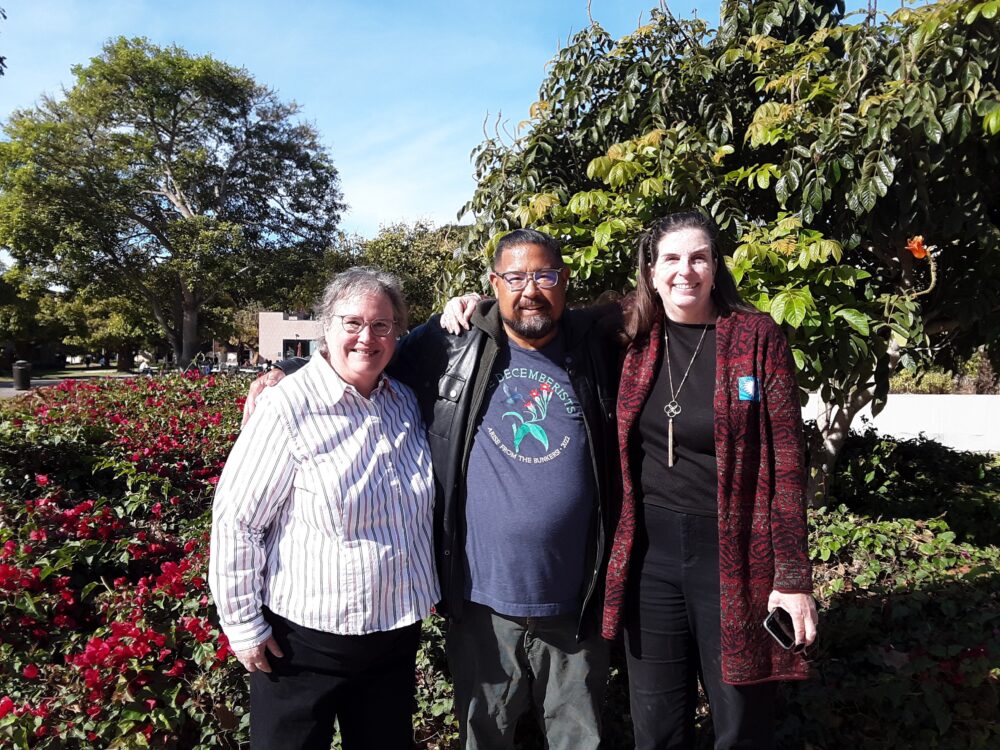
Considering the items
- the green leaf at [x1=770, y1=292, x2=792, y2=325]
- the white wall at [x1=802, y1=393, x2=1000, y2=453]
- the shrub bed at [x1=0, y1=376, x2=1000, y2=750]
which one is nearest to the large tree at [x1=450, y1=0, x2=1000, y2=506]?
the green leaf at [x1=770, y1=292, x2=792, y2=325]

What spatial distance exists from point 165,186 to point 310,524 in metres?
32.6

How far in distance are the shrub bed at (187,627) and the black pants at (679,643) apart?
0.73 metres

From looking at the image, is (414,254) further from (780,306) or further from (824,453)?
(780,306)

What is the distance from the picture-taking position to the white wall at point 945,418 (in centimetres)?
1169

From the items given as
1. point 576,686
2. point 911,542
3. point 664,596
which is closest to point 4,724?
point 576,686

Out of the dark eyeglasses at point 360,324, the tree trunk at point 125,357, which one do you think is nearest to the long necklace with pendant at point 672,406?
the dark eyeglasses at point 360,324

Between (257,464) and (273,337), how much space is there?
20.2 metres

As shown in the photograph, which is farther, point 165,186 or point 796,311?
point 165,186

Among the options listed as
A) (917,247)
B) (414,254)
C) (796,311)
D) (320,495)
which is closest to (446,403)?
(320,495)

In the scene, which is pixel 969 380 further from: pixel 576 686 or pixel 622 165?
pixel 576 686

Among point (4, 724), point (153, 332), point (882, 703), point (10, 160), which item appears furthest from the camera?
point (153, 332)

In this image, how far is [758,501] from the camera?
6.68 feet

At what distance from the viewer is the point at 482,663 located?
7.55 feet

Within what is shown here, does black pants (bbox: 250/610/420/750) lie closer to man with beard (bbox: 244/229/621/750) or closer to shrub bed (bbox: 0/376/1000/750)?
man with beard (bbox: 244/229/621/750)
